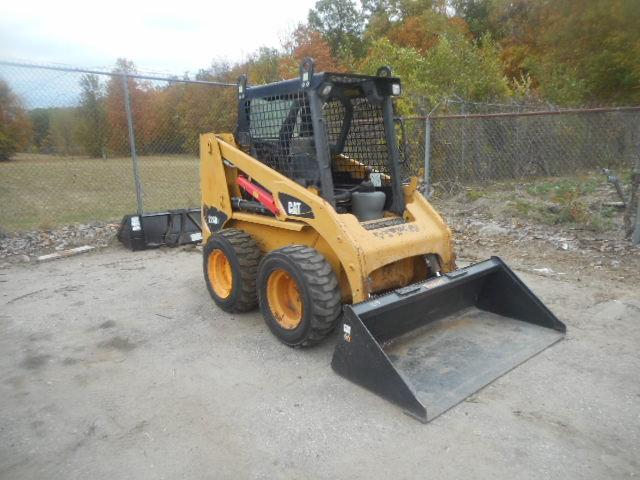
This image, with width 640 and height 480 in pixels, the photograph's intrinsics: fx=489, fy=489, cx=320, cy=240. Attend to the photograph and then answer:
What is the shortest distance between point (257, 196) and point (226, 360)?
1544 millimetres

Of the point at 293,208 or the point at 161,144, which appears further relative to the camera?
the point at 161,144

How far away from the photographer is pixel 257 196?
461 cm

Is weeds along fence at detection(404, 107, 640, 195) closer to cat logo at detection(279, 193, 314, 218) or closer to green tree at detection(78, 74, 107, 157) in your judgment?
green tree at detection(78, 74, 107, 157)

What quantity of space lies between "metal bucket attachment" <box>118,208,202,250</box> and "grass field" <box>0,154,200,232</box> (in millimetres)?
1525

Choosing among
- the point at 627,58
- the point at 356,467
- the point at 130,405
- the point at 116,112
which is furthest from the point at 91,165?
the point at 627,58

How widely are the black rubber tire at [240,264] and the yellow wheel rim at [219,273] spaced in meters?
0.20

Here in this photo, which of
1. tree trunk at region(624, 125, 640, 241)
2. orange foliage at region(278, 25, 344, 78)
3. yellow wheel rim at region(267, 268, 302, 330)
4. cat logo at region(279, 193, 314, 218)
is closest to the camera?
cat logo at region(279, 193, 314, 218)

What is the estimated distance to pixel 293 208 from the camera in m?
4.14

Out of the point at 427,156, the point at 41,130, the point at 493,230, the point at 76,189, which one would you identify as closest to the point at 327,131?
the point at 493,230

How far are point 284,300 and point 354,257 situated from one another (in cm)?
93

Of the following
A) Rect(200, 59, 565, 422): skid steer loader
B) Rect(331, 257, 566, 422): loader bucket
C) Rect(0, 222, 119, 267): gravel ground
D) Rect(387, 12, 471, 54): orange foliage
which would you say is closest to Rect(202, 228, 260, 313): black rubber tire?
Rect(200, 59, 565, 422): skid steer loader

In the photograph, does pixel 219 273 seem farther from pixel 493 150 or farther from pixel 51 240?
pixel 493 150

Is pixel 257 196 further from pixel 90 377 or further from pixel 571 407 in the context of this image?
pixel 571 407

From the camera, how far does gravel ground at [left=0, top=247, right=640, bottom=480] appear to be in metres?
2.68
